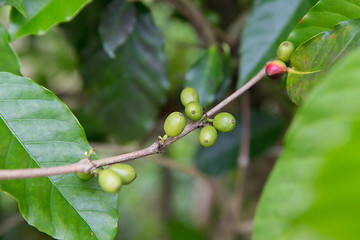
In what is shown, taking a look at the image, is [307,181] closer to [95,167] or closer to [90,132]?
[95,167]

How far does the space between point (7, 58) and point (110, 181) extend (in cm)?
29

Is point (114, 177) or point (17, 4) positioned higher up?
point (17, 4)

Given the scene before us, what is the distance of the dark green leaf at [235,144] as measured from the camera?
124cm

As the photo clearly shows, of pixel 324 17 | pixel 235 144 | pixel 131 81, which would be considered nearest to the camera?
pixel 324 17

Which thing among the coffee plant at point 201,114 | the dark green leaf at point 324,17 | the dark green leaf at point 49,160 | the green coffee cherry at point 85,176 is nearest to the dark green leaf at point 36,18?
the coffee plant at point 201,114

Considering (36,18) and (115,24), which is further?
(115,24)

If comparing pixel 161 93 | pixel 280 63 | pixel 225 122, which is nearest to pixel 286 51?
pixel 280 63

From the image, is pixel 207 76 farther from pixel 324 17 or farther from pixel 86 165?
pixel 86 165

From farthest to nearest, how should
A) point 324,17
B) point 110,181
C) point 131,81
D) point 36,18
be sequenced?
1. point 131,81
2. point 36,18
3. point 324,17
4. point 110,181

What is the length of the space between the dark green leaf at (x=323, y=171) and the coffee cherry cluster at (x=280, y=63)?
0.64ft

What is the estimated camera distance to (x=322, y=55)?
0.50 metres

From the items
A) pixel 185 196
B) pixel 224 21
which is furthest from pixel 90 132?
pixel 185 196

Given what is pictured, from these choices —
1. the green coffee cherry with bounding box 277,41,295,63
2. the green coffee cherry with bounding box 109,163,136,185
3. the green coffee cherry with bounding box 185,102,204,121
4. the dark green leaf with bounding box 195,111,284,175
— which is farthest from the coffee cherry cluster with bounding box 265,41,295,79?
the dark green leaf with bounding box 195,111,284,175

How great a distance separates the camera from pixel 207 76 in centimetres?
81
